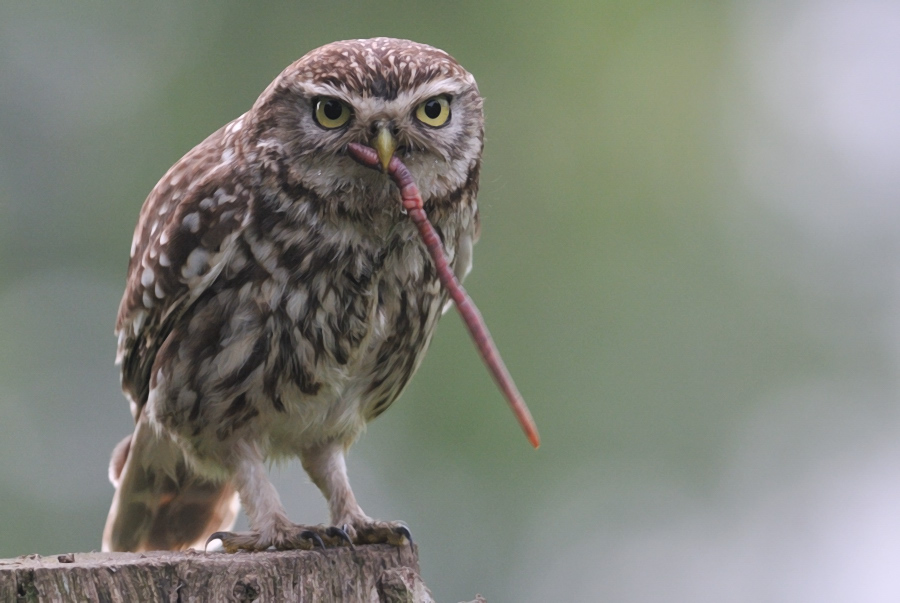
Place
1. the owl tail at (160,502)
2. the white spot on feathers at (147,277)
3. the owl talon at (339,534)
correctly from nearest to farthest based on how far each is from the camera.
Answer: the owl talon at (339,534)
the white spot on feathers at (147,277)
the owl tail at (160,502)

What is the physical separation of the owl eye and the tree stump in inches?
45.9

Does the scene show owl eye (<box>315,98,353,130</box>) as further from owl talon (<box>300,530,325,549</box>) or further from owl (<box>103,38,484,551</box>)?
owl talon (<box>300,530,325,549</box>)

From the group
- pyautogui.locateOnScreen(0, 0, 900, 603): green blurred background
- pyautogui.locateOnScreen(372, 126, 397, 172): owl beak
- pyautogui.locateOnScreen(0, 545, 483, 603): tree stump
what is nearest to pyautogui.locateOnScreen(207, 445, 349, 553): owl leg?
pyautogui.locateOnScreen(0, 545, 483, 603): tree stump

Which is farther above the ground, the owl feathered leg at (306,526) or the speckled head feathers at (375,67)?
the speckled head feathers at (375,67)

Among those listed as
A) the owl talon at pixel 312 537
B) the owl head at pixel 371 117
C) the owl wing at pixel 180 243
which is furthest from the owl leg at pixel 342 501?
the owl head at pixel 371 117

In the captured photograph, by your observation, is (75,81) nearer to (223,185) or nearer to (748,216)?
(748,216)

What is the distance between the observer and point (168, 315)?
10.8ft

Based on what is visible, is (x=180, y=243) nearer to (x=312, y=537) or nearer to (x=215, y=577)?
(x=312, y=537)

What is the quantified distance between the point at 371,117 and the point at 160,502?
1848mm

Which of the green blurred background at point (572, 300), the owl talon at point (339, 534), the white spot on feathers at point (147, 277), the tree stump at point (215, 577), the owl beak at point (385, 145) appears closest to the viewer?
the tree stump at point (215, 577)

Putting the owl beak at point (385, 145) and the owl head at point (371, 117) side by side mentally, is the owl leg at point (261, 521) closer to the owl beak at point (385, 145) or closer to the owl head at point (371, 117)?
the owl head at point (371, 117)

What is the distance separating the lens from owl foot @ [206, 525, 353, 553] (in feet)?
10.1

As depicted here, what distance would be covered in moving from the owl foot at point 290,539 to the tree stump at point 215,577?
183 mm

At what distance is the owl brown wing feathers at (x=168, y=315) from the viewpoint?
10.4ft
